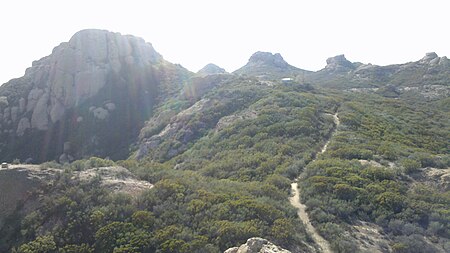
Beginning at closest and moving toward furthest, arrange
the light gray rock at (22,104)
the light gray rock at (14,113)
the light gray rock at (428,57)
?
the light gray rock at (14,113) → the light gray rock at (22,104) → the light gray rock at (428,57)

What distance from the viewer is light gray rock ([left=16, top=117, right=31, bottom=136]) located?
173 feet

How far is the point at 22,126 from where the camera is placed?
5316 cm

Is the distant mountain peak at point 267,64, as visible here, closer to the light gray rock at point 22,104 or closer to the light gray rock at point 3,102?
the light gray rock at point 22,104

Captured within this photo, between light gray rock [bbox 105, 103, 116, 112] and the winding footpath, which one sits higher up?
light gray rock [bbox 105, 103, 116, 112]

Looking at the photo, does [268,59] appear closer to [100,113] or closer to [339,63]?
[339,63]

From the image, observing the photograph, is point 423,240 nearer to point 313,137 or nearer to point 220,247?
point 220,247

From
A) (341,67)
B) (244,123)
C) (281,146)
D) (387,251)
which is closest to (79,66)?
(244,123)

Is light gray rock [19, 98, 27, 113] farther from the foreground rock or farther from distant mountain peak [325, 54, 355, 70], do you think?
distant mountain peak [325, 54, 355, 70]

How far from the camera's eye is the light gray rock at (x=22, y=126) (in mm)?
52625

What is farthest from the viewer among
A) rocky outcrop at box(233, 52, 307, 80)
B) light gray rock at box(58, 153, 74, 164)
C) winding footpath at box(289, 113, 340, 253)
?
rocky outcrop at box(233, 52, 307, 80)

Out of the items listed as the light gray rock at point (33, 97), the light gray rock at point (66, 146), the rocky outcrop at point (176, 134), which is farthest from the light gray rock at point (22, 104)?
the rocky outcrop at point (176, 134)

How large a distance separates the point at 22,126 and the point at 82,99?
32.3 ft

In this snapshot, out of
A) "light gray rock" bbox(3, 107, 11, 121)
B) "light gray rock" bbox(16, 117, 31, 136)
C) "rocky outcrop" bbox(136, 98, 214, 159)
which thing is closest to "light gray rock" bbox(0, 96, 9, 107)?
"light gray rock" bbox(3, 107, 11, 121)

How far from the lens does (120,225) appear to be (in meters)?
15.1
